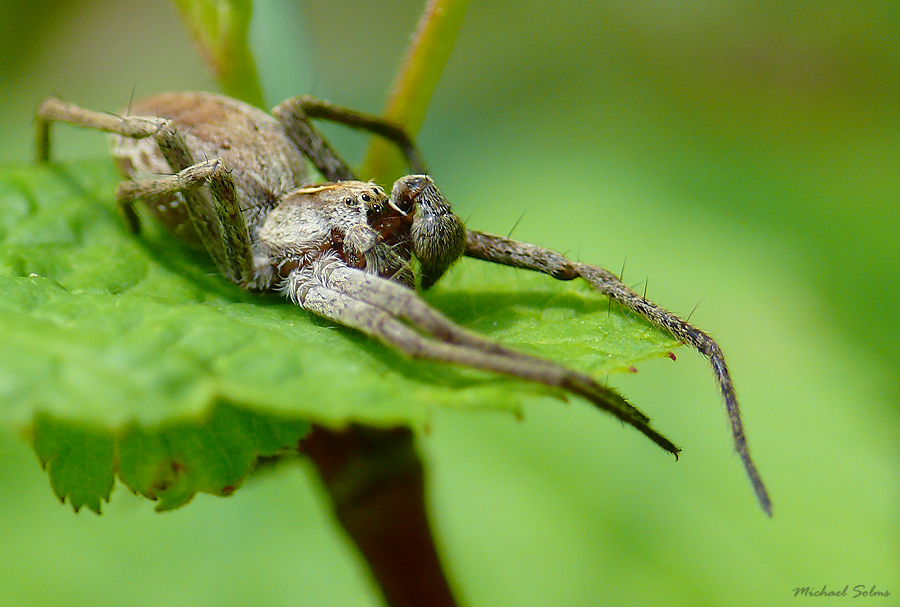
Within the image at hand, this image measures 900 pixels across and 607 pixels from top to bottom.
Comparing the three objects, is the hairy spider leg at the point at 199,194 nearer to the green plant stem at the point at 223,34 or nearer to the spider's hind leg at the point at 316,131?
the green plant stem at the point at 223,34

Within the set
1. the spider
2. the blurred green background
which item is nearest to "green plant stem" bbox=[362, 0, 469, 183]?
the spider

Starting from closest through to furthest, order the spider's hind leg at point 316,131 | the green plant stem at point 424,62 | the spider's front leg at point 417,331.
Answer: the spider's front leg at point 417,331
the green plant stem at point 424,62
the spider's hind leg at point 316,131

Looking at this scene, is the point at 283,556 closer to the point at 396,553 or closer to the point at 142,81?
the point at 396,553

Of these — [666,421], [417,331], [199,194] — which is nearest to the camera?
[417,331]
